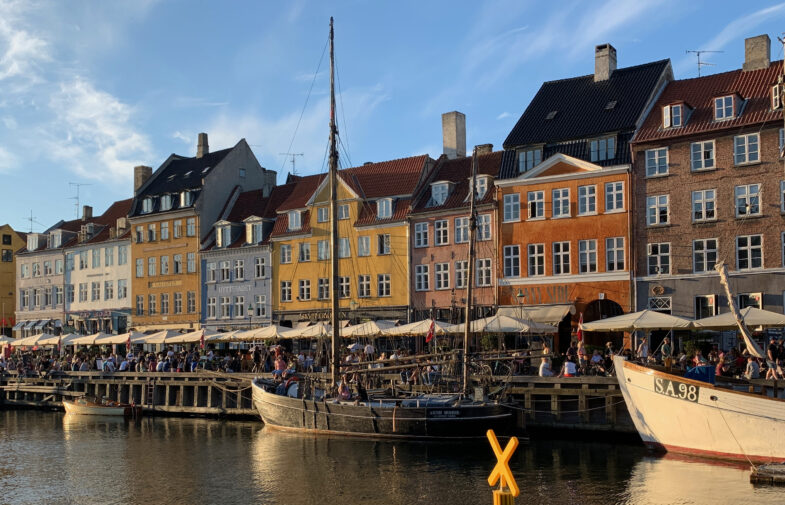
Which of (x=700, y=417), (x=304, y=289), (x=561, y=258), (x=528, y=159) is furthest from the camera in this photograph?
(x=304, y=289)

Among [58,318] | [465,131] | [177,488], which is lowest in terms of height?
[177,488]

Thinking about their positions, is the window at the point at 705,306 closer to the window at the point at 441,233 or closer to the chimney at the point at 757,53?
the chimney at the point at 757,53

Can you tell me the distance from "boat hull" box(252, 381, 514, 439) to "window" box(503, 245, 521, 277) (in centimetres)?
1690

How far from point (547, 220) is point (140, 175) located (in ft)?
135

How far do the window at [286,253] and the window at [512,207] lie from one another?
57.8 feet

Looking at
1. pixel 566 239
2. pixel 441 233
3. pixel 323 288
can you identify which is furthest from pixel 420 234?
pixel 566 239

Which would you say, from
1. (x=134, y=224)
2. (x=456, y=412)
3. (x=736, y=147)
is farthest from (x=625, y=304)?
(x=134, y=224)

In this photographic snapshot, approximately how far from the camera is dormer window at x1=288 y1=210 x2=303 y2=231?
61.1m

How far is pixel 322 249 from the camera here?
59.3 metres

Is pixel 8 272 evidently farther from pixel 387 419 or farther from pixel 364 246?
pixel 387 419

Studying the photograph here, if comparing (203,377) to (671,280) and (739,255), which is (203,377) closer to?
(671,280)

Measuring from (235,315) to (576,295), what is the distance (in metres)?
27.4

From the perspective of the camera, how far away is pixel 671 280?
4434 centimetres

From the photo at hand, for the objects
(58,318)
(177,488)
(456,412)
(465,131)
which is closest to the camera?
(177,488)
